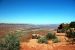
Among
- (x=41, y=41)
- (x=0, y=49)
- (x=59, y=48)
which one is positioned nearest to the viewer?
(x=0, y=49)

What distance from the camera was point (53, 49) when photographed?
1112cm

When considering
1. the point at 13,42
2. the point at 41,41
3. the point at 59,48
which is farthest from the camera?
the point at 41,41

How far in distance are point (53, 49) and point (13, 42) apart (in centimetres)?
355

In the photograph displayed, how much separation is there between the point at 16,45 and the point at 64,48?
14.0ft

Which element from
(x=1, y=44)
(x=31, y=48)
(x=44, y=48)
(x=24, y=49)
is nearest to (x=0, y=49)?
(x=1, y=44)

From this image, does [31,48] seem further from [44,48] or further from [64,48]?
[64,48]

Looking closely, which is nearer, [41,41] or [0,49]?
[0,49]

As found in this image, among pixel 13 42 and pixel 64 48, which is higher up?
pixel 13 42

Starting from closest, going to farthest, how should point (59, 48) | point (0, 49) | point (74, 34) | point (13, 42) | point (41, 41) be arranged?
point (0, 49)
point (13, 42)
point (59, 48)
point (41, 41)
point (74, 34)

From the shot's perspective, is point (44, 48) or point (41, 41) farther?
point (41, 41)

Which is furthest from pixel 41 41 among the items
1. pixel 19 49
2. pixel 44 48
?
pixel 19 49

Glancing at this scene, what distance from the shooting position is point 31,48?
11.6m

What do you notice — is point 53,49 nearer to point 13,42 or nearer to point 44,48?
point 44,48

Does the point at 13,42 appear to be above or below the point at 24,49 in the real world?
above
